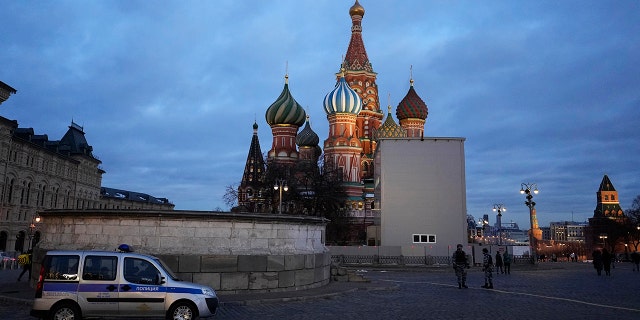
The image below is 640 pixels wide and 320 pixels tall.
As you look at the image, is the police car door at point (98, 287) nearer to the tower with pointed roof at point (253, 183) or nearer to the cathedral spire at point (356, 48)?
the tower with pointed roof at point (253, 183)

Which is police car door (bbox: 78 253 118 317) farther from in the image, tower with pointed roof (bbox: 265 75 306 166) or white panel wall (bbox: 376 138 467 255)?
tower with pointed roof (bbox: 265 75 306 166)

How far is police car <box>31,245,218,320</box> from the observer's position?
9.73 metres

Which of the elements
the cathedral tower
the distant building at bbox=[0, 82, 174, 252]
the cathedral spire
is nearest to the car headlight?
the distant building at bbox=[0, 82, 174, 252]

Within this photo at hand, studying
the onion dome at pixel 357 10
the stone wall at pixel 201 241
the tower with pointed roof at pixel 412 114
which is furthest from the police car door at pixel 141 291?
the onion dome at pixel 357 10

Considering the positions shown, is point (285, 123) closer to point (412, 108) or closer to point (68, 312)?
point (412, 108)

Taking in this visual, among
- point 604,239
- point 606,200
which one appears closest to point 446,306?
point 604,239

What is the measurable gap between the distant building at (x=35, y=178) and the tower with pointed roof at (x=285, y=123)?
18.4 meters

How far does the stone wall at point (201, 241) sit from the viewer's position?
14.2m

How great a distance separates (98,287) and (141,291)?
2.66ft

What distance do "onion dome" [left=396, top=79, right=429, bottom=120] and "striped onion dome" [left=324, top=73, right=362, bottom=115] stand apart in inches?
407

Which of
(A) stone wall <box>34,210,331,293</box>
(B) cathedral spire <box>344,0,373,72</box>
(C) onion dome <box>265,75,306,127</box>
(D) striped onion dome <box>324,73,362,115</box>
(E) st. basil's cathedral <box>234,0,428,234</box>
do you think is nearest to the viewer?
(A) stone wall <box>34,210,331,293</box>

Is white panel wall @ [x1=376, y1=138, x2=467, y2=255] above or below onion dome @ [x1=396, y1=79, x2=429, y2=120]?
below

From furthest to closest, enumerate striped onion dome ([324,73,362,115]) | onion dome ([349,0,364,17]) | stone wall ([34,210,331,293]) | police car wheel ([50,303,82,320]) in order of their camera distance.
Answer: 1. onion dome ([349,0,364,17])
2. striped onion dome ([324,73,362,115])
3. stone wall ([34,210,331,293])
4. police car wheel ([50,303,82,320])

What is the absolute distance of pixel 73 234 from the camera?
14.8 metres
